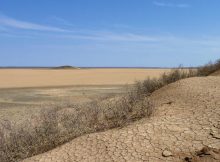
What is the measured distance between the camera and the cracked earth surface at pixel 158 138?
5570 millimetres

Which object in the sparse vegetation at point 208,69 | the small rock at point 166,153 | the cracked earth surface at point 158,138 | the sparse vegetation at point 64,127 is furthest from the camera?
the sparse vegetation at point 208,69

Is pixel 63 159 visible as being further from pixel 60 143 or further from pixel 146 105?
pixel 146 105

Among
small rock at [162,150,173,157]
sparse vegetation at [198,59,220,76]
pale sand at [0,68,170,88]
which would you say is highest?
sparse vegetation at [198,59,220,76]

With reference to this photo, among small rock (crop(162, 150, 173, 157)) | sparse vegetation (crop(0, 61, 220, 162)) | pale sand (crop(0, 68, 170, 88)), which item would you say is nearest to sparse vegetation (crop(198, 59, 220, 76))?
sparse vegetation (crop(0, 61, 220, 162))

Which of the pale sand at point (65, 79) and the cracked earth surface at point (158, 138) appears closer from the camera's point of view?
the cracked earth surface at point (158, 138)

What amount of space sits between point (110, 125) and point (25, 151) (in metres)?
1.41

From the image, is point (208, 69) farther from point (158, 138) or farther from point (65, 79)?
point (65, 79)

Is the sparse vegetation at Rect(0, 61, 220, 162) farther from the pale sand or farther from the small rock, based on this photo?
the pale sand

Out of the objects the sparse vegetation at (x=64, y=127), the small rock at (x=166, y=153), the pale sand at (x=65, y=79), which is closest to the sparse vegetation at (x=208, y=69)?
the sparse vegetation at (x=64, y=127)

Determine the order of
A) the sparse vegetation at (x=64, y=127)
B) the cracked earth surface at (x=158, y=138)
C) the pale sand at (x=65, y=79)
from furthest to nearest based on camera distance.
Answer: the pale sand at (x=65, y=79) → the sparse vegetation at (x=64, y=127) → the cracked earth surface at (x=158, y=138)

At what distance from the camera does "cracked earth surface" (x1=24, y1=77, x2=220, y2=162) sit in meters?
5.57

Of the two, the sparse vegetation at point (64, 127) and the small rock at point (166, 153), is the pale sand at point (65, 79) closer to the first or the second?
the sparse vegetation at point (64, 127)

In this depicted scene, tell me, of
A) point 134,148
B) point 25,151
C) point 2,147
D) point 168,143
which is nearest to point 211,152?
point 168,143

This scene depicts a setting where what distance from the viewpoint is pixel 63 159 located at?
230 inches
